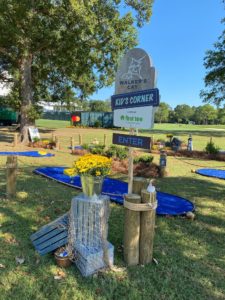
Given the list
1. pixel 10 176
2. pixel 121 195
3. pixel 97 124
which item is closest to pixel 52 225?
pixel 10 176

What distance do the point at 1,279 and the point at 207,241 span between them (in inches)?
105

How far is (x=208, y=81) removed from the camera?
21.6m

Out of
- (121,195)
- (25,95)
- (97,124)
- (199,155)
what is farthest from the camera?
(97,124)

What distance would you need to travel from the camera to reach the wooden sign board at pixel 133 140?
3244 millimetres

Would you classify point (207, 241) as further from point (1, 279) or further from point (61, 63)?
point (61, 63)

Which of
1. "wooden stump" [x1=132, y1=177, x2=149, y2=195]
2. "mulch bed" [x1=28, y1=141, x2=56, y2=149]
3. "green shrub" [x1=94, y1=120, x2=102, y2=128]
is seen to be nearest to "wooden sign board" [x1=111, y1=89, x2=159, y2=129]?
"wooden stump" [x1=132, y1=177, x2=149, y2=195]

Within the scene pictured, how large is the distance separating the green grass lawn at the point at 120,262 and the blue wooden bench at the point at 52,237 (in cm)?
9

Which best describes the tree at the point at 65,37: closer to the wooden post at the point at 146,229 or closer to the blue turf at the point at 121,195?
the blue turf at the point at 121,195

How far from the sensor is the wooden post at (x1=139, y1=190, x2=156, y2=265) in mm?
3164

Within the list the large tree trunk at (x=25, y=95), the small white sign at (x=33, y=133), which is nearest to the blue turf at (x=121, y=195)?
the small white sign at (x=33, y=133)

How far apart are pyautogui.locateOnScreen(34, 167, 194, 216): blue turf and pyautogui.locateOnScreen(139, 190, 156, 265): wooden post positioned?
5.62 feet

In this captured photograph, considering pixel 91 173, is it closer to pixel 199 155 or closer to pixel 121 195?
pixel 121 195

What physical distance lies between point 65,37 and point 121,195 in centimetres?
1021

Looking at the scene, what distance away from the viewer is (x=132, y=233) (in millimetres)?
3182
